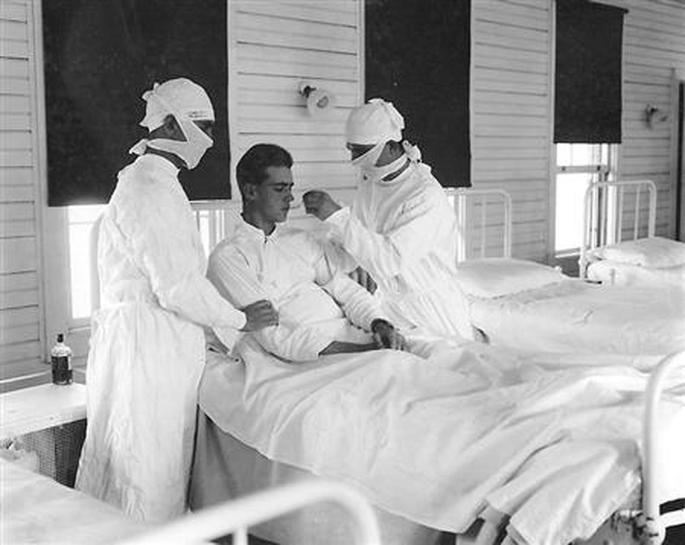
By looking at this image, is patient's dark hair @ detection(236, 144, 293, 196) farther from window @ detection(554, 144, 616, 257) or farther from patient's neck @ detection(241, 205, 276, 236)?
window @ detection(554, 144, 616, 257)

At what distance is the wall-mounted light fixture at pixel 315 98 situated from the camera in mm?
4285

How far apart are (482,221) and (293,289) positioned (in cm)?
250

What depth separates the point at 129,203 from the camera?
2586 millimetres

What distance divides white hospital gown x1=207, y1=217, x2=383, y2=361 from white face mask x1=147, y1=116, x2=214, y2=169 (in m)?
0.35

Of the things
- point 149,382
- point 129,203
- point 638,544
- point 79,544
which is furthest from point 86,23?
point 638,544

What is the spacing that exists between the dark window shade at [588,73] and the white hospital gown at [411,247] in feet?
9.42

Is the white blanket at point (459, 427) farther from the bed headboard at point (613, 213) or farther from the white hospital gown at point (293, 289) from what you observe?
the bed headboard at point (613, 213)

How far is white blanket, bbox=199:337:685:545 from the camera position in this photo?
6.56ft

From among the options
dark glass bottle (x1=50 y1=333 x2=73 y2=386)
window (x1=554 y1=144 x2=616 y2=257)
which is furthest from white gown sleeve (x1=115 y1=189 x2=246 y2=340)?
window (x1=554 y1=144 x2=616 y2=257)

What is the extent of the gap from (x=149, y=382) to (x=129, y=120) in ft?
4.47

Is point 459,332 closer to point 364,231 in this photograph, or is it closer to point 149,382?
point 364,231

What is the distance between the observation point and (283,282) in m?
2.99

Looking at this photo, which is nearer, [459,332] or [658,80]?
[459,332]

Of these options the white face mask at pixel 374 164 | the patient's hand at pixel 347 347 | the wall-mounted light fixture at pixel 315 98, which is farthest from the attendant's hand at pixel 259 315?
the wall-mounted light fixture at pixel 315 98
